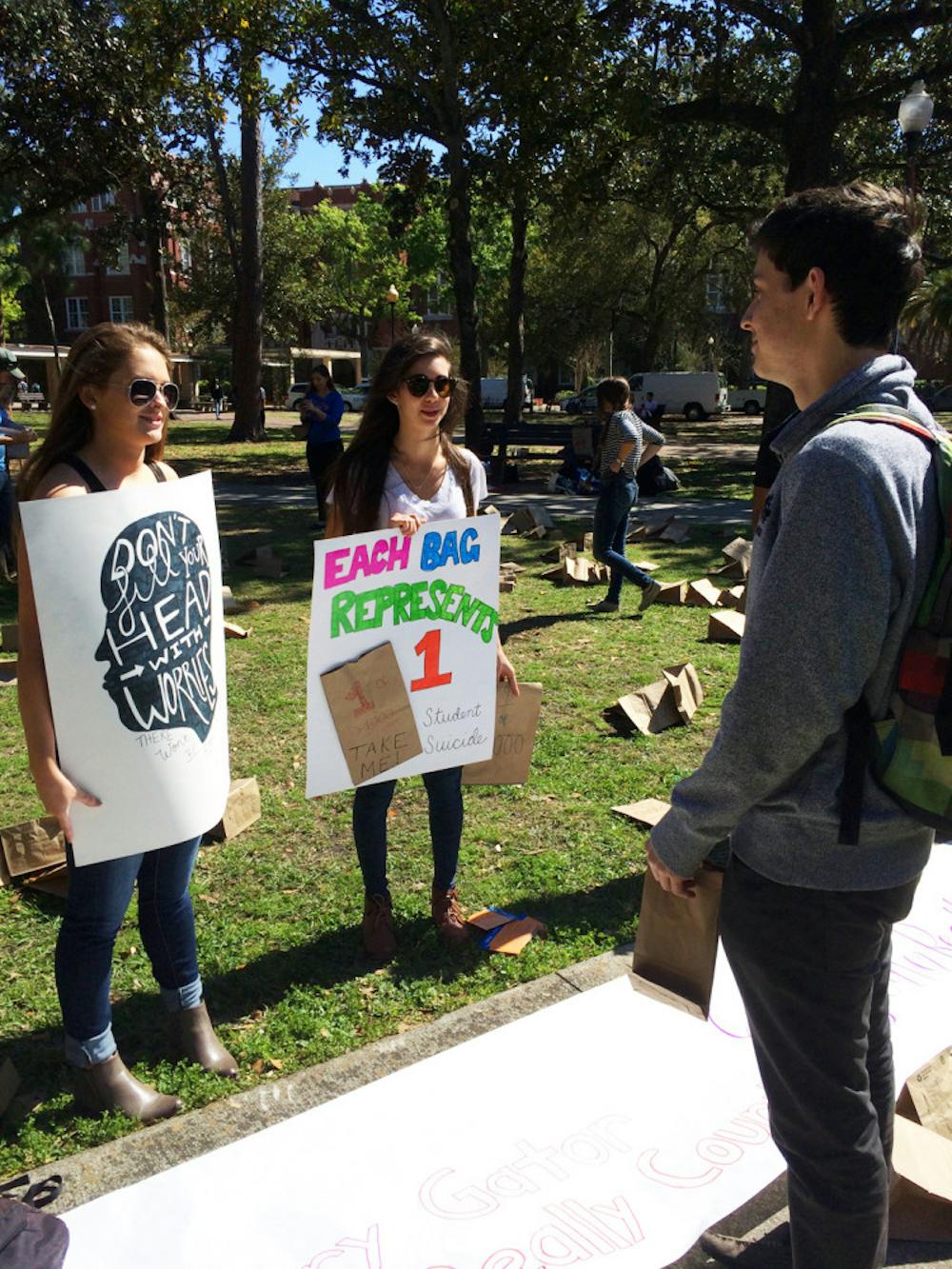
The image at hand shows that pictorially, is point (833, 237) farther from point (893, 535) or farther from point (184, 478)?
point (184, 478)

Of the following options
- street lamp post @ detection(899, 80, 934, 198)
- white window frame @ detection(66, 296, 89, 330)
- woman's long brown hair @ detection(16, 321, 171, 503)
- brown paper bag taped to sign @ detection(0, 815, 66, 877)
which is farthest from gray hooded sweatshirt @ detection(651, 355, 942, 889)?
white window frame @ detection(66, 296, 89, 330)

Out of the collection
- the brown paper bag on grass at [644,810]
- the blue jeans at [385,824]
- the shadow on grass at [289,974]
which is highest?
the blue jeans at [385,824]

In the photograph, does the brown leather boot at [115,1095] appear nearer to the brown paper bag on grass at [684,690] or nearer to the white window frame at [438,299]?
the brown paper bag on grass at [684,690]

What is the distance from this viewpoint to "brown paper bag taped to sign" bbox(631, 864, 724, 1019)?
1844mm

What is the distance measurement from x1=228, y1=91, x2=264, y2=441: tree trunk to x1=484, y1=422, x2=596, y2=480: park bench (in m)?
6.75

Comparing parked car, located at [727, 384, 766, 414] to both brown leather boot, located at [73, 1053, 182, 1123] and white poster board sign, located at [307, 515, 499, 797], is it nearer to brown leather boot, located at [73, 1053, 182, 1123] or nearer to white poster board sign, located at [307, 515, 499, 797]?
white poster board sign, located at [307, 515, 499, 797]

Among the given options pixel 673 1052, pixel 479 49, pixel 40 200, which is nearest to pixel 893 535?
pixel 673 1052

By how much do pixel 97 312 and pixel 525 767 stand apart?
2803 inches

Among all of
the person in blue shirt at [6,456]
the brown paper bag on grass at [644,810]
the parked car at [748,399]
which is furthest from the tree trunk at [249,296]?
the parked car at [748,399]

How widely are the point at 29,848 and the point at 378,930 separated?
53.5 inches

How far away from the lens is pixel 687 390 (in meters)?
42.6

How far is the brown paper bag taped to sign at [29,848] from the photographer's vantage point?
3.74 meters

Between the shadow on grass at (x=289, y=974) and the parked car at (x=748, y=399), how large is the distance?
4468cm

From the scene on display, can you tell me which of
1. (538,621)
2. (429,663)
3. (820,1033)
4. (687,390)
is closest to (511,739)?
(429,663)
